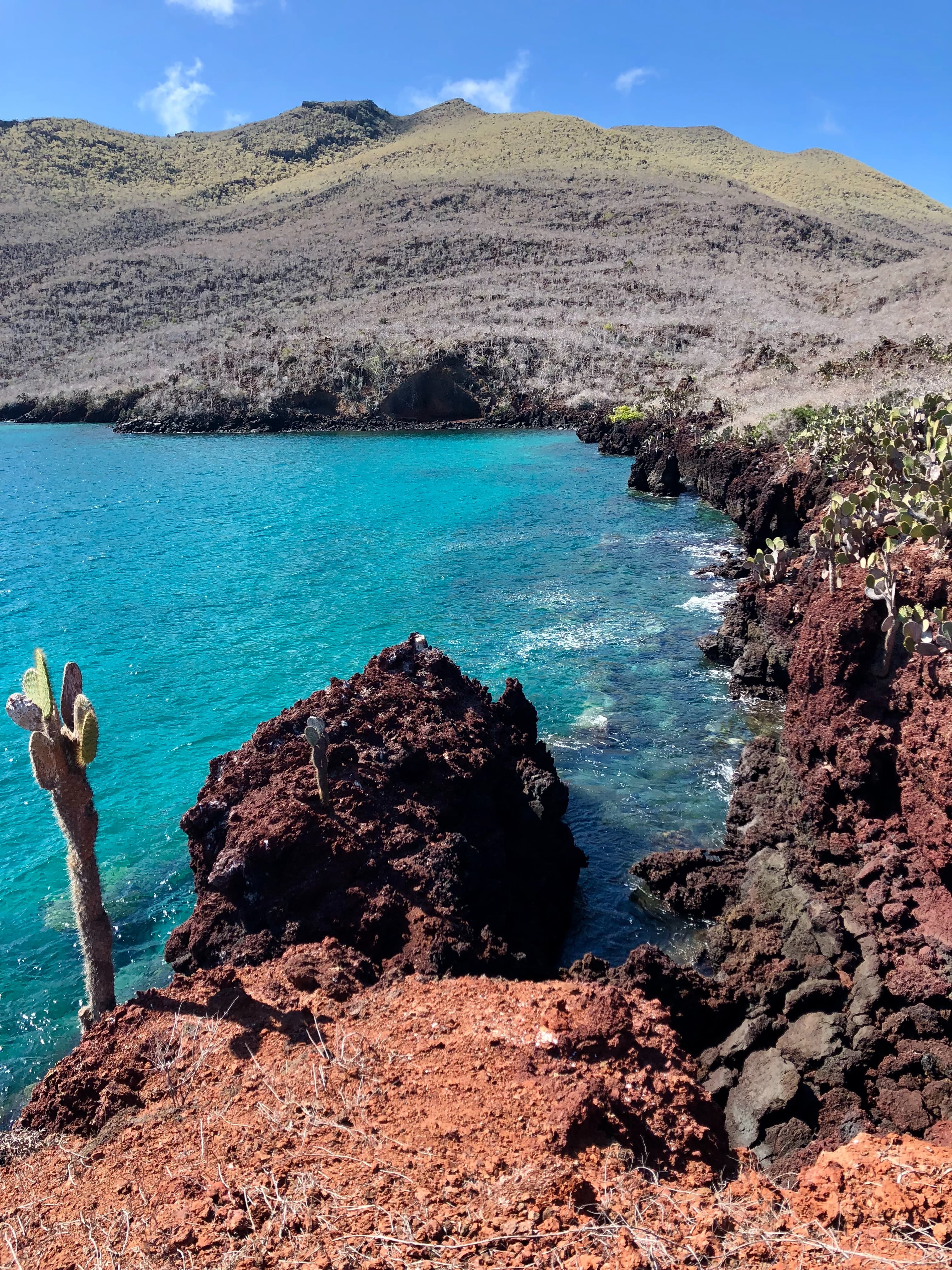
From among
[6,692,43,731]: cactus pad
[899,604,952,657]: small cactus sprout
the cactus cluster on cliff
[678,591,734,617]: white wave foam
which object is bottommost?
[678,591,734,617]: white wave foam

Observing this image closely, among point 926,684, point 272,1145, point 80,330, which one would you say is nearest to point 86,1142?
point 272,1145

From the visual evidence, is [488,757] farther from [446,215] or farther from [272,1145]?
[446,215]

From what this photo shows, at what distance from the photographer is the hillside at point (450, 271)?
69688 millimetres

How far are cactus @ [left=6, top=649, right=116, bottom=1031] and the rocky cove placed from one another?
1.09 meters

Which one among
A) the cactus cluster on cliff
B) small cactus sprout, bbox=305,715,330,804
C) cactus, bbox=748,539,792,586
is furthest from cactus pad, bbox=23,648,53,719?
cactus, bbox=748,539,792,586

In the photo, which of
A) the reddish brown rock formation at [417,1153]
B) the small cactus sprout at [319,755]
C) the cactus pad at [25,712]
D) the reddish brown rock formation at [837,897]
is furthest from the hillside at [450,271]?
the cactus pad at [25,712]

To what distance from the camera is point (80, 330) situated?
306 feet

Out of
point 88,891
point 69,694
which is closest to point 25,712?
point 69,694

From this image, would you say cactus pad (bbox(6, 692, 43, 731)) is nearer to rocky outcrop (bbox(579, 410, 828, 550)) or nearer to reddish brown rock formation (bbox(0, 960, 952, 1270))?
reddish brown rock formation (bbox(0, 960, 952, 1270))

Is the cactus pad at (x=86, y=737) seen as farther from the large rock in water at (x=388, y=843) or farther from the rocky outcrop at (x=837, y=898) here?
the rocky outcrop at (x=837, y=898)

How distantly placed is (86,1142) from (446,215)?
12519 centimetres

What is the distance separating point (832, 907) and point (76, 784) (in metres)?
9.87

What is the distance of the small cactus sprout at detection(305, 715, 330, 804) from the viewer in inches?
439

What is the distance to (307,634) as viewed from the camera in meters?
24.2
